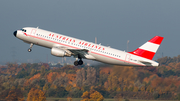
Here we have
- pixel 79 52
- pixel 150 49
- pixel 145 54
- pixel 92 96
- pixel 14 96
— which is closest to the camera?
pixel 79 52

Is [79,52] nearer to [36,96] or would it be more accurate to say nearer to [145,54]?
[145,54]

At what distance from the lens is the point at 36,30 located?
188 feet

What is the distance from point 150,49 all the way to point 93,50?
37.4ft

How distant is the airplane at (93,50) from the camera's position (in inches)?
2169

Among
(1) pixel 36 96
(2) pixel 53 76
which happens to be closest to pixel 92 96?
(1) pixel 36 96

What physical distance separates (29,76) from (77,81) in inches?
1267

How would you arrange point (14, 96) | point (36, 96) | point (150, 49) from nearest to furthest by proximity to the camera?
point (150, 49) → point (14, 96) → point (36, 96)

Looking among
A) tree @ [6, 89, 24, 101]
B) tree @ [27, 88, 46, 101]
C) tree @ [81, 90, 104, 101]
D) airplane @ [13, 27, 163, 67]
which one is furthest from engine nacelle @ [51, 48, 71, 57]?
tree @ [81, 90, 104, 101]

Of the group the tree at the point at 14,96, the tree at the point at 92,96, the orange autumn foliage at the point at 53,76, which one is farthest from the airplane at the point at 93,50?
the orange autumn foliage at the point at 53,76

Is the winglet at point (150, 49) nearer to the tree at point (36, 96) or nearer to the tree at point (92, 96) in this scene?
the tree at point (92, 96)

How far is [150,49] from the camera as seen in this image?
56562 mm

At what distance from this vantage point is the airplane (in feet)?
181

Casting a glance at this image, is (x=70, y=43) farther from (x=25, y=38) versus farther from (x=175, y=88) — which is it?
(x=175, y=88)

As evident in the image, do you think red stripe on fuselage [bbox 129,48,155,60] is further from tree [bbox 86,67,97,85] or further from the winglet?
tree [bbox 86,67,97,85]
